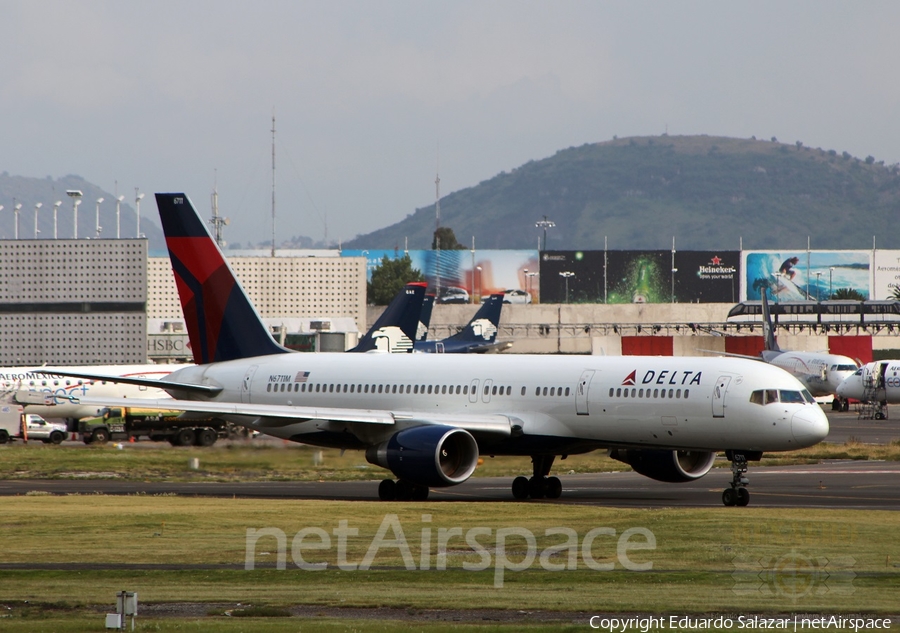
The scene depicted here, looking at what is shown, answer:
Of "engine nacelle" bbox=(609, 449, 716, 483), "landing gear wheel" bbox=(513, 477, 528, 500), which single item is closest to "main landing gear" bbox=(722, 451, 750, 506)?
"engine nacelle" bbox=(609, 449, 716, 483)

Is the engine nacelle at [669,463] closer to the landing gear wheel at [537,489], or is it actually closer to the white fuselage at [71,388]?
the landing gear wheel at [537,489]

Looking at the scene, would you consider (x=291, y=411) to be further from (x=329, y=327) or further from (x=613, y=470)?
(x=329, y=327)

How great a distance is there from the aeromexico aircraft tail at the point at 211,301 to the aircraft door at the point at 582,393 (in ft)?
39.3

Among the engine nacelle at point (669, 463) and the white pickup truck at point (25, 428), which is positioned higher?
the engine nacelle at point (669, 463)

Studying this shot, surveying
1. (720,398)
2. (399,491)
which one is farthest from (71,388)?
(720,398)

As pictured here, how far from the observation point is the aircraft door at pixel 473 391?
35.0 metres

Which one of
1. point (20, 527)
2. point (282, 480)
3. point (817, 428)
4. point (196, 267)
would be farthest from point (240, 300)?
point (817, 428)

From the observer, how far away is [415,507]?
29.9 metres

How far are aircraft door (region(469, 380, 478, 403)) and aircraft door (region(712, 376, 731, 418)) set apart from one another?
23.0 feet

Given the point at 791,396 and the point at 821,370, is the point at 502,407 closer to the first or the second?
the point at 791,396

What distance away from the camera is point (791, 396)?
3097 cm

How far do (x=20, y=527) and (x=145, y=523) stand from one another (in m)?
2.49

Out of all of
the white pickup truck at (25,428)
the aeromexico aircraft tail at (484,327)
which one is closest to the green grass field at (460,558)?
the white pickup truck at (25,428)

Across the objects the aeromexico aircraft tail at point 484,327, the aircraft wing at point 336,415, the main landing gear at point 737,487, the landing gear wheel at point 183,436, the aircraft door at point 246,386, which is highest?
the aeromexico aircraft tail at point 484,327
